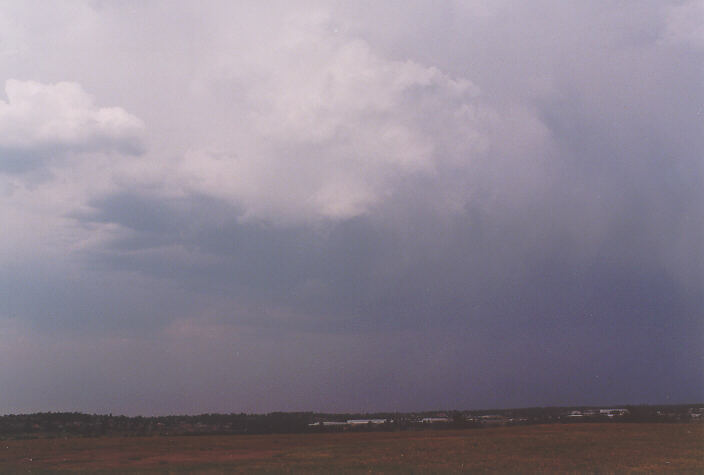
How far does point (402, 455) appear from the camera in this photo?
54094mm

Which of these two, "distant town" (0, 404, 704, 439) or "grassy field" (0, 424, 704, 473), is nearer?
"grassy field" (0, 424, 704, 473)

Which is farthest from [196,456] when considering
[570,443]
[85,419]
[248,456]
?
[85,419]

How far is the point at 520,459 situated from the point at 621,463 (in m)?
7.39

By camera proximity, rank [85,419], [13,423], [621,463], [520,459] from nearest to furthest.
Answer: [621,463] < [520,459] < [13,423] < [85,419]

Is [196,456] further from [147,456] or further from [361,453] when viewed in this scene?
[361,453]

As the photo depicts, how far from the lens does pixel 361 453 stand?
57.9 meters

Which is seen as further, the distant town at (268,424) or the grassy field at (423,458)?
the distant town at (268,424)

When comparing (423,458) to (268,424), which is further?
(268,424)

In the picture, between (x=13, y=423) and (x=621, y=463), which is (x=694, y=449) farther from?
(x=13, y=423)

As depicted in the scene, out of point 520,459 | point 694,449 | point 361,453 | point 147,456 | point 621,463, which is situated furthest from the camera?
point 147,456

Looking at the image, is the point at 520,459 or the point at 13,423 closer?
the point at 520,459

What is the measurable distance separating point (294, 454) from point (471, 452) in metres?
17.2

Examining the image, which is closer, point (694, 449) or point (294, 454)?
point (694, 449)

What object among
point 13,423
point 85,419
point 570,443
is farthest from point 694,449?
point 85,419
